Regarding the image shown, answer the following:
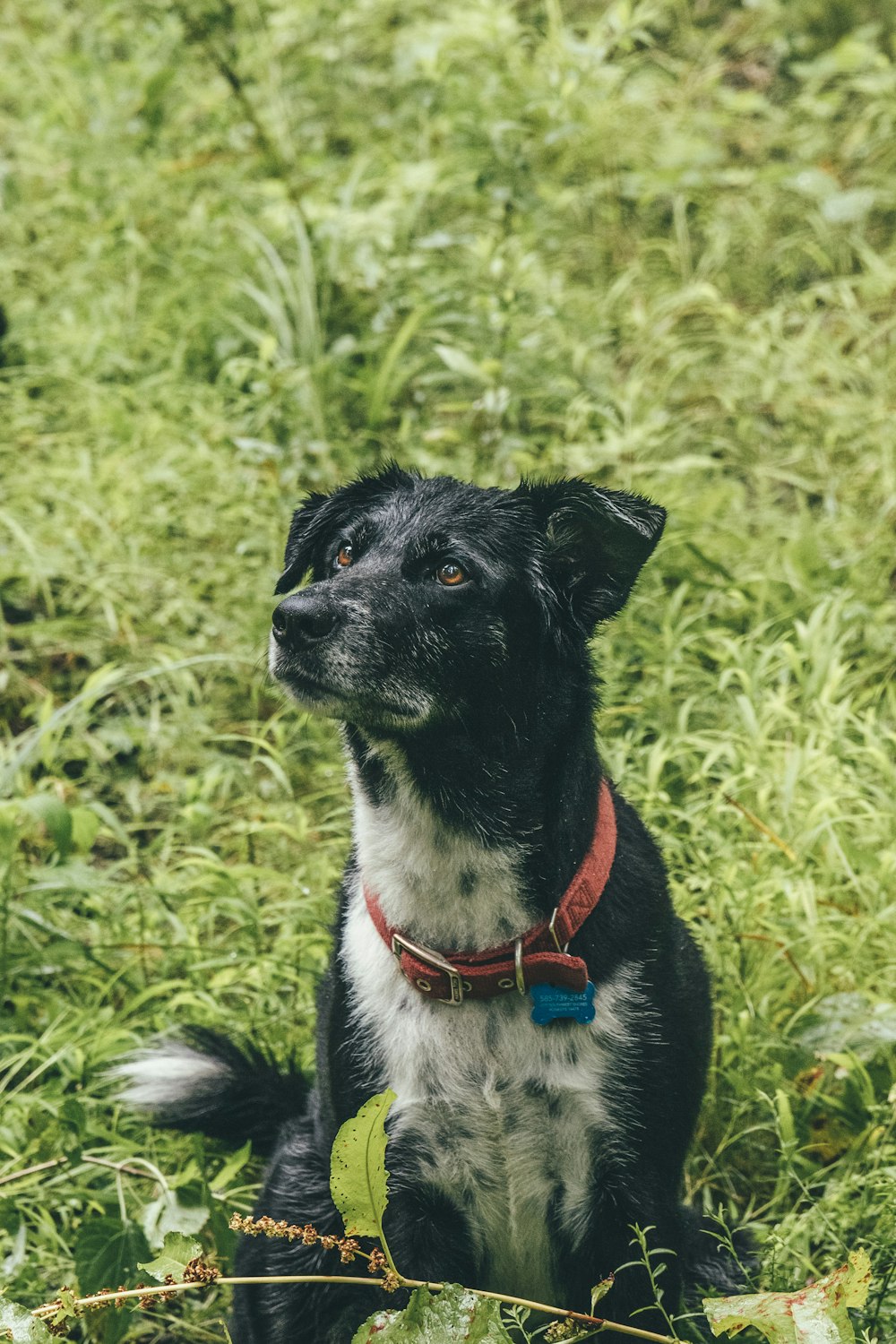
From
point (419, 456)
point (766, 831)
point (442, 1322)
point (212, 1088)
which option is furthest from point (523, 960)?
point (419, 456)

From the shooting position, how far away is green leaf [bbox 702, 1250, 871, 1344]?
139 cm

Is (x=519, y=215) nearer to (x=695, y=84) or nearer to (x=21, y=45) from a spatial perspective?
(x=695, y=84)

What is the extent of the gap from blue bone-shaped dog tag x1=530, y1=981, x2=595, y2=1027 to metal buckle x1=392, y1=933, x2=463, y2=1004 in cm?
12

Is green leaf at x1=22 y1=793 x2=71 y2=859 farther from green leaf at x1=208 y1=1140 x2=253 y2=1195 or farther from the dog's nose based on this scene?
the dog's nose

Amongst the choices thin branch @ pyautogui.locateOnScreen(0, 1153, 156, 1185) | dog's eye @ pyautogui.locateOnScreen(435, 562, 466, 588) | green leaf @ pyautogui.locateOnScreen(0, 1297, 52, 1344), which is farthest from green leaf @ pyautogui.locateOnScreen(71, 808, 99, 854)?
green leaf @ pyautogui.locateOnScreen(0, 1297, 52, 1344)

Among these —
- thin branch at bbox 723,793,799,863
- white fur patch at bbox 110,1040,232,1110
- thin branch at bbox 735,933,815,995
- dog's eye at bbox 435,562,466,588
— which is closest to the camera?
dog's eye at bbox 435,562,466,588

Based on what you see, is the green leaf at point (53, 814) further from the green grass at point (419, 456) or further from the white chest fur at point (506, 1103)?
the white chest fur at point (506, 1103)

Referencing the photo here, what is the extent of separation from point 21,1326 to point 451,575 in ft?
4.23

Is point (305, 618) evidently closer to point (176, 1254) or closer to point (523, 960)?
point (523, 960)

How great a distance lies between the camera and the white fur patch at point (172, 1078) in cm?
255

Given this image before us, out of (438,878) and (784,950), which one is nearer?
(438,878)

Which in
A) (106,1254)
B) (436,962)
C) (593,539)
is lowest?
(106,1254)

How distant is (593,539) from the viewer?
2.17m

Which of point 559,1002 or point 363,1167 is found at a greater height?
point 363,1167
